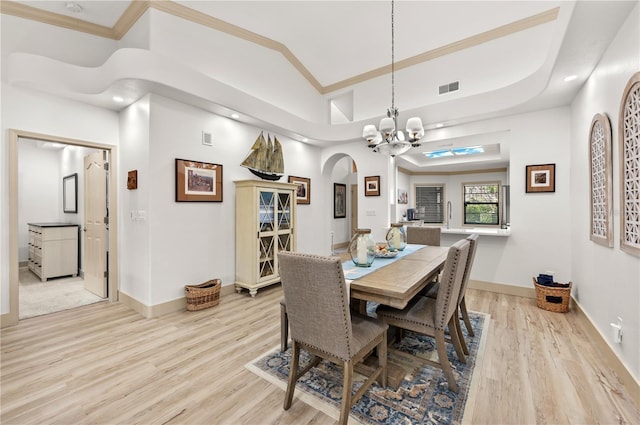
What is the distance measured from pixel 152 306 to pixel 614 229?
4.35m

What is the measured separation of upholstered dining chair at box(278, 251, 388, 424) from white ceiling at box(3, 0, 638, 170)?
8.75ft

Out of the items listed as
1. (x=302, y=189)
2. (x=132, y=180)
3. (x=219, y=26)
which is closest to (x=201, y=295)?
(x=132, y=180)

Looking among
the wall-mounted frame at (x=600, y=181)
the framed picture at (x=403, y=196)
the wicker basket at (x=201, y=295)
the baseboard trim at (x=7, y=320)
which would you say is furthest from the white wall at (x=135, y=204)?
the framed picture at (x=403, y=196)

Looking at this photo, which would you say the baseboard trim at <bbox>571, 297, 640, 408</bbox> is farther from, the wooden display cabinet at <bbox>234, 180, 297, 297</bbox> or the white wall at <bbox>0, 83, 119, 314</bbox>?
the white wall at <bbox>0, 83, 119, 314</bbox>

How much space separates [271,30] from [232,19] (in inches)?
24.1

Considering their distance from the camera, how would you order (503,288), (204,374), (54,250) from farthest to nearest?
(54,250) < (503,288) < (204,374)

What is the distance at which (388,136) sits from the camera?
8.55 ft

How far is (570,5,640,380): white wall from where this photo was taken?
1797 millimetres

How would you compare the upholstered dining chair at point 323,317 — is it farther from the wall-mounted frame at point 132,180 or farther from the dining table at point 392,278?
the wall-mounted frame at point 132,180

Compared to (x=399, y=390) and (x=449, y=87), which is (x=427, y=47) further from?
(x=399, y=390)

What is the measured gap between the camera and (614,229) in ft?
6.93

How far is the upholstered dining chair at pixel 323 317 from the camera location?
1447 mm

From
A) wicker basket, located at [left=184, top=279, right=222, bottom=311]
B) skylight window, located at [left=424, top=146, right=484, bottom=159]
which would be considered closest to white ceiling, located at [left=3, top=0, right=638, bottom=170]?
skylight window, located at [left=424, top=146, right=484, bottom=159]

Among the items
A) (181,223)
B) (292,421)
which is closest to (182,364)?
(292,421)
